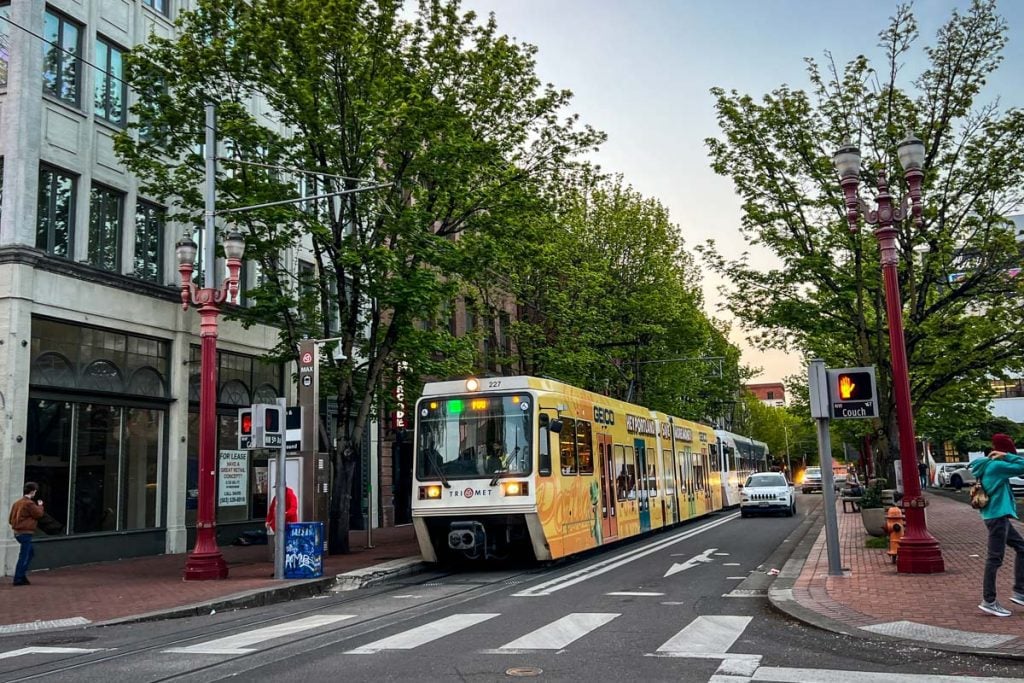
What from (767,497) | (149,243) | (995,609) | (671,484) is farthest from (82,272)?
(767,497)

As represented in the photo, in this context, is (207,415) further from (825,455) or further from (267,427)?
(825,455)

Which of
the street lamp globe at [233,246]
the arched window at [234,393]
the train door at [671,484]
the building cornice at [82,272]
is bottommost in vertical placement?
the train door at [671,484]

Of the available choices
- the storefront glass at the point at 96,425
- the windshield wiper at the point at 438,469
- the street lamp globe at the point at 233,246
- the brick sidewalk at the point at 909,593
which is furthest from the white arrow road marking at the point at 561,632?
the storefront glass at the point at 96,425

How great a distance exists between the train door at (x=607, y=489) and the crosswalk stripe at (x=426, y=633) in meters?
7.82

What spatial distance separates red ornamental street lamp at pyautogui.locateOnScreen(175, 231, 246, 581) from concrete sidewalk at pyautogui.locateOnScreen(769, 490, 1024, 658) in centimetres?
892

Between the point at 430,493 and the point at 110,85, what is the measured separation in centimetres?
1274

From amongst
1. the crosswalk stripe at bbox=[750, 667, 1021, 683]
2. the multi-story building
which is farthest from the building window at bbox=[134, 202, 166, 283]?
the crosswalk stripe at bbox=[750, 667, 1021, 683]

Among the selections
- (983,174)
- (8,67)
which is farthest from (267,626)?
(983,174)

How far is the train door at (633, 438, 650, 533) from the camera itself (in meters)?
20.9

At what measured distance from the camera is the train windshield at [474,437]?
577 inches

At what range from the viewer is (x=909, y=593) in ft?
34.4

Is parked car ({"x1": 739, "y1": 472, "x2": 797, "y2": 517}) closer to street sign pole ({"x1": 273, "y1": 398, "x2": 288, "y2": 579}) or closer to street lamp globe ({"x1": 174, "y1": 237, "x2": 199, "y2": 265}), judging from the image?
street sign pole ({"x1": 273, "y1": 398, "x2": 288, "y2": 579})

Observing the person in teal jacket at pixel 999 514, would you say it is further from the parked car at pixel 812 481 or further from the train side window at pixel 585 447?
the parked car at pixel 812 481

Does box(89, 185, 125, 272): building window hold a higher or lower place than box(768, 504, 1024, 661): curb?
higher
